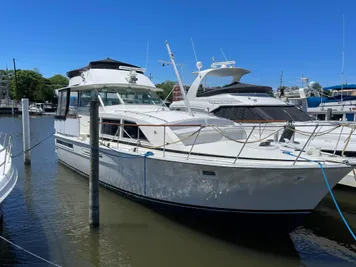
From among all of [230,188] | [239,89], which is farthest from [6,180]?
[239,89]

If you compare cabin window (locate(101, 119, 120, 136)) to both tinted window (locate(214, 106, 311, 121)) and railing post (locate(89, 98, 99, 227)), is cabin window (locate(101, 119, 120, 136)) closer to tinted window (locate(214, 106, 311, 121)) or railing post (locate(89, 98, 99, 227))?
railing post (locate(89, 98, 99, 227))

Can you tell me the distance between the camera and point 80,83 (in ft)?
39.1

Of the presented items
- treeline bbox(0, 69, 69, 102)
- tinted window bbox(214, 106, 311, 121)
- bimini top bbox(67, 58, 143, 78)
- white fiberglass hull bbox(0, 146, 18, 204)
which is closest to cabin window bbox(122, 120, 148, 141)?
white fiberglass hull bbox(0, 146, 18, 204)

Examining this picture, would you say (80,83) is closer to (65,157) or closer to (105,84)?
(105,84)

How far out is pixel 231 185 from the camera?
257 inches

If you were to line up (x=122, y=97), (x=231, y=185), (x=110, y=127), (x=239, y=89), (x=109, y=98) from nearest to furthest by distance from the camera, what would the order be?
(x=231, y=185) < (x=110, y=127) < (x=109, y=98) < (x=122, y=97) < (x=239, y=89)

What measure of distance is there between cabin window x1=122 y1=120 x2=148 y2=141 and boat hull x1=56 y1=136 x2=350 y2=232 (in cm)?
80

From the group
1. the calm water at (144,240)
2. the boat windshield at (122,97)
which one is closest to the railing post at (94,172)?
the calm water at (144,240)

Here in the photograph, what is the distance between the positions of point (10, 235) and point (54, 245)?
1.12m

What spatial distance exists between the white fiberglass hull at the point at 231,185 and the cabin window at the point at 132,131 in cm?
80

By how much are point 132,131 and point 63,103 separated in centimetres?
471

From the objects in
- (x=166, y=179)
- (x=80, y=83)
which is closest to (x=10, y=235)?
(x=166, y=179)

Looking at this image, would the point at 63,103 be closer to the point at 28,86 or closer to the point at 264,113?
the point at 264,113

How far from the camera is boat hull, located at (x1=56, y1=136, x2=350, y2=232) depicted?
622 centimetres
